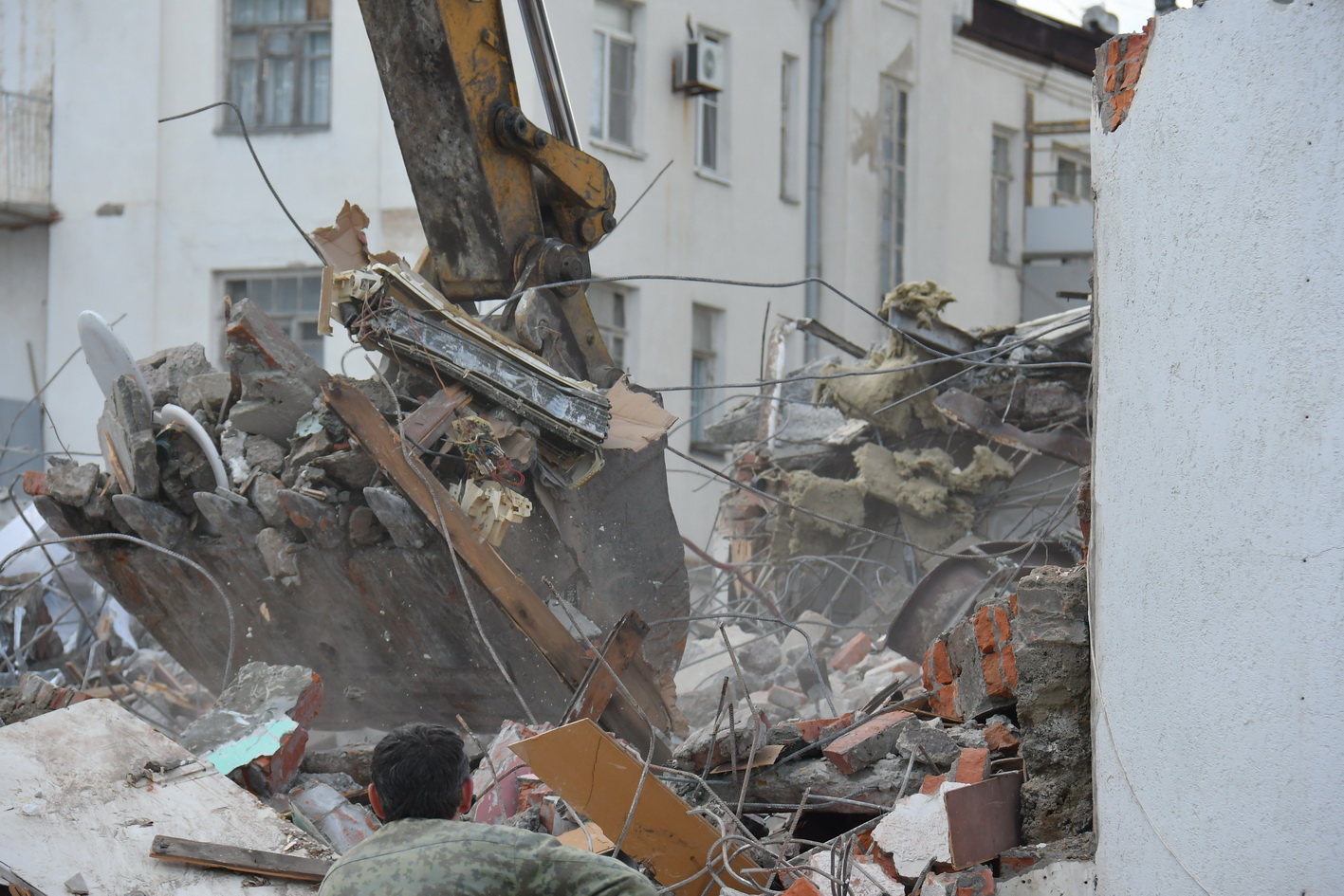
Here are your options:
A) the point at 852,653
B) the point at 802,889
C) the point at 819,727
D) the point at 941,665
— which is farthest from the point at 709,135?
the point at 802,889

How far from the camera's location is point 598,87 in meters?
16.0

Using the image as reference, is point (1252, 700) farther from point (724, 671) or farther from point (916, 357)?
point (916, 357)

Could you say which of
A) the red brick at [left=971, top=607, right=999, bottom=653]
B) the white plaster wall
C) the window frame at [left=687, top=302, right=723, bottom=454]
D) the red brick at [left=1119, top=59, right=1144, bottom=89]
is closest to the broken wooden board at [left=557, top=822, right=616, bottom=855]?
the red brick at [left=971, top=607, right=999, bottom=653]

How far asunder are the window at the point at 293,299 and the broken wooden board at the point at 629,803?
11.3 metres

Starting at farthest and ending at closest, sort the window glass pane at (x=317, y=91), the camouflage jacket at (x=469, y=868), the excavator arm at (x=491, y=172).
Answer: the window glass pane at (x=317, y=91)
the excavator arm at (x=491, y=172)
the camouflage jacket at (x=469, y=868)

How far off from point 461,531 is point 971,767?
251 cm

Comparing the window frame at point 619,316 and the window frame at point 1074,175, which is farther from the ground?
the window frame at point 1074,175

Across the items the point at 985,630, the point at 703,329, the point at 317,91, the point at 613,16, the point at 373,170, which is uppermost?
the point at 613,16

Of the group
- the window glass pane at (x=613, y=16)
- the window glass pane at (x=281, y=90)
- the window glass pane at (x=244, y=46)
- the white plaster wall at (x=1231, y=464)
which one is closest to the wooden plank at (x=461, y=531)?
the white plaster wall at (x=1231, y=464)

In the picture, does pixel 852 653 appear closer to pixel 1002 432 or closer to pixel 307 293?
pixel 1002 432

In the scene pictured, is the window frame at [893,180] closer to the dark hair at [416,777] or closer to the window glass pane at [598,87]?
the window glass pane at [598,87]

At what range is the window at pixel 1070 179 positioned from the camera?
74.1 feet

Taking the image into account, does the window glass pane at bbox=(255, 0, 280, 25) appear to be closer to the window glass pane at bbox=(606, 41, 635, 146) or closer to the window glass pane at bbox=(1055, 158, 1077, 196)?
the window glass pane at bbox=(606, 41, 635, 146)

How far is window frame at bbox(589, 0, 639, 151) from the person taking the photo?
52.4 feet
